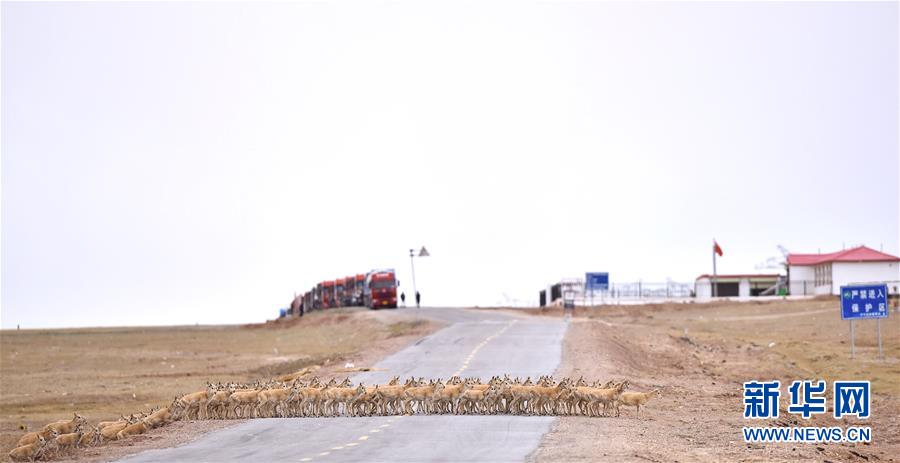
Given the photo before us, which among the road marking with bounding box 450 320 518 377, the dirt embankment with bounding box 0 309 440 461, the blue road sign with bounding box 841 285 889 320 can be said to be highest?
the blue road sign with bounding box 841 285 889 320

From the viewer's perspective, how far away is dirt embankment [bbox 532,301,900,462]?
2412 cm

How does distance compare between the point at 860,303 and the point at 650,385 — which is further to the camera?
the point at 860,303

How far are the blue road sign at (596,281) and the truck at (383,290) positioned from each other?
661 inches

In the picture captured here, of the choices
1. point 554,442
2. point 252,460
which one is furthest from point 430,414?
point 252,460

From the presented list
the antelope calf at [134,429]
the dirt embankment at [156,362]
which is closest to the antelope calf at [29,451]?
the dirt embankment at [156,362]

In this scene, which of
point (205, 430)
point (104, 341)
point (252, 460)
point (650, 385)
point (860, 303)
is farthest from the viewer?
point (104, 341)

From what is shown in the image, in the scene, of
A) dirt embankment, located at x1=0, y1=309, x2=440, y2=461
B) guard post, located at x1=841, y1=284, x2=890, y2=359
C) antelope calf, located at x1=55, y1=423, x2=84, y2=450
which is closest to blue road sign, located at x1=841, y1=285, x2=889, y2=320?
guard post, located at x1=841, y1=284, x2=890, y2=359

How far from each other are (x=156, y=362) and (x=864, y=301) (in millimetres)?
35566

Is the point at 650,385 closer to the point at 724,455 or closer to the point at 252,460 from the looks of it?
the point at 724,455

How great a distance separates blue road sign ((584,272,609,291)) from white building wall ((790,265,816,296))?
50.9 feet

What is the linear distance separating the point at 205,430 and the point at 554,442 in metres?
8.58

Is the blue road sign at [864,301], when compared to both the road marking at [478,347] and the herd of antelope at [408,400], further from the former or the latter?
the herd of antelope at [408,400]

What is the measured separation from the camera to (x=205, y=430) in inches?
1100

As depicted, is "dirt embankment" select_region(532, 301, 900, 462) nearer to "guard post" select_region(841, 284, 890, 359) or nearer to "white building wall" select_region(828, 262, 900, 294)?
Answer: "guard post" select_region(841, 284, 890, 359)
